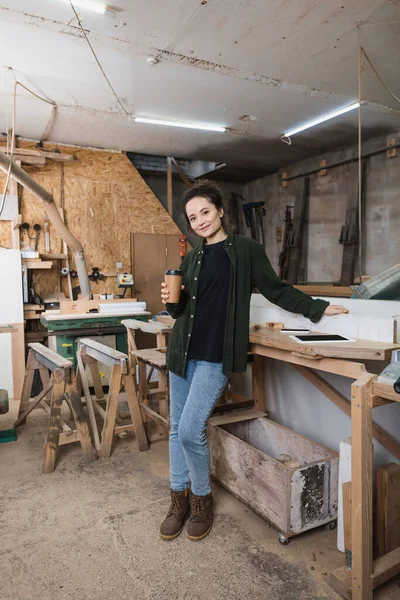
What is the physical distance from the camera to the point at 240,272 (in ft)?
6.28

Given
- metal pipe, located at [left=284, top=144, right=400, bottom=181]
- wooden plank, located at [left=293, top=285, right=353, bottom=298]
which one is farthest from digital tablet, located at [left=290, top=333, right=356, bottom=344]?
metal pipe, located at [left=284, top=144, right=400, bottom=181]

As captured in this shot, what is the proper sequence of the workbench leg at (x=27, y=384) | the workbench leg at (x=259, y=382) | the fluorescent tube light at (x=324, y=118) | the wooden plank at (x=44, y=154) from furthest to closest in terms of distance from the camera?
the wooden plank at (x=44, y=154) → the fluorescent tube light at (x=324, y=118) → the workbench leg at (x=27, y=384) → the workbench leg at (x=259, y=382)

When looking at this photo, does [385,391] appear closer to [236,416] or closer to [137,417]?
[236,416]

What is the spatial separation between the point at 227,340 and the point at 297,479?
0.69 meters

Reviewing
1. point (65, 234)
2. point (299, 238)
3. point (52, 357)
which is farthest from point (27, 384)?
point (299, 238)

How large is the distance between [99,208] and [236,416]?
Result: 3.82m

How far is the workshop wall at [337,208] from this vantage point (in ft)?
17.0

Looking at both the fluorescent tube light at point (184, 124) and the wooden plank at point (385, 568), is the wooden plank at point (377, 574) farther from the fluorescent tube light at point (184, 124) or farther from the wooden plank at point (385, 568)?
the fluorescent tube light at point (184, 124)

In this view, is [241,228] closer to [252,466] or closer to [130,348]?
[130,348]

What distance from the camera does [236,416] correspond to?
2586mm

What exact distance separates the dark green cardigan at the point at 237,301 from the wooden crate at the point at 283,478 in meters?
0.52

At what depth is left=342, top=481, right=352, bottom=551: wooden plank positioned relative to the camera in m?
1.71

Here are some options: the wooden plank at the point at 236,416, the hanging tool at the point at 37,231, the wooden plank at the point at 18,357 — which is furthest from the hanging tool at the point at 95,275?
the wooden plank at the point at 236,416

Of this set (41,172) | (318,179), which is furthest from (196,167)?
(41,172)
